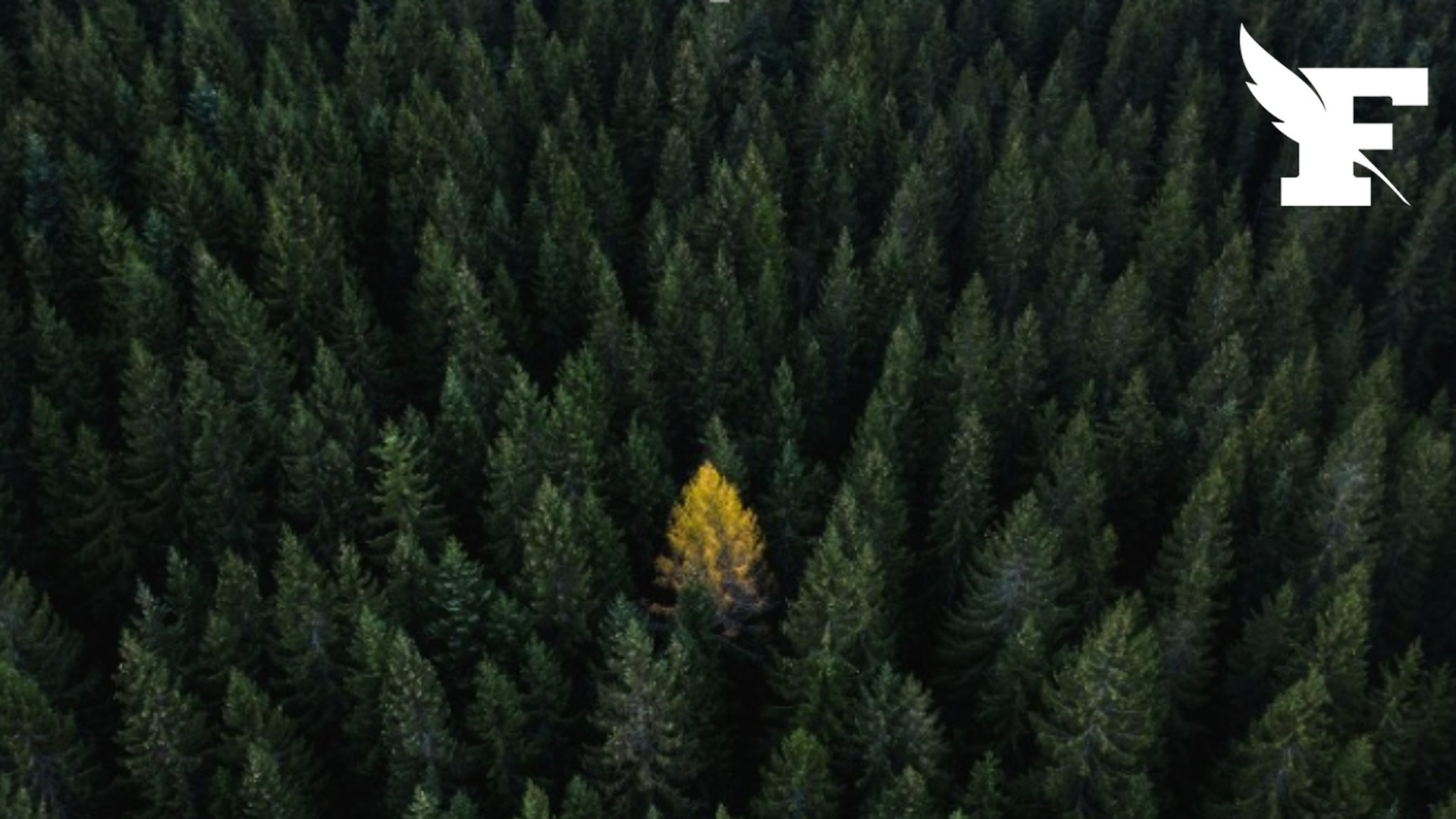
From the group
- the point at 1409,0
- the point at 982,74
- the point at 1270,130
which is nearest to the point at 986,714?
the point at 982,74

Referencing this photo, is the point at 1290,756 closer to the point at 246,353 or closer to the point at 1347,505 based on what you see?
the point at 1347,505

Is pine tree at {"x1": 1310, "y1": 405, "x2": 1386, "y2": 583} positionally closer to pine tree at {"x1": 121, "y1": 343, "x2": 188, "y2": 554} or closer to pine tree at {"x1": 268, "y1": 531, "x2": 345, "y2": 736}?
pine tree at {"x1": 268, "y1": 531, "x2": 345, "y2": 736}

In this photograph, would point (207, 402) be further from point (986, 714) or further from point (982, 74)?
point (982, 74)

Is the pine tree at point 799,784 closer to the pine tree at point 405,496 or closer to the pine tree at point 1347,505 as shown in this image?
the pine tree at point 405,496

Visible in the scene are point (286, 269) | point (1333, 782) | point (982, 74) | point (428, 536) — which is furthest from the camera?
point (982, 74)

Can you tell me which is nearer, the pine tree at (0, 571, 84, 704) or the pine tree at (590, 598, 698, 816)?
Answer: the pine tree at (590, 598, 698, 816)

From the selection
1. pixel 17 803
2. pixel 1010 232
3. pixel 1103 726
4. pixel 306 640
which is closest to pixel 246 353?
pixel 306 640

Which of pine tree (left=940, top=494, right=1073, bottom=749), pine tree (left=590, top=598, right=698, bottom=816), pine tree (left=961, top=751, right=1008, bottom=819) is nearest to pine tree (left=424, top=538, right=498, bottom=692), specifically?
pine tree (left=590, top=598, right=698, bottom=816)
